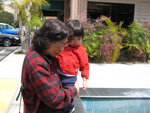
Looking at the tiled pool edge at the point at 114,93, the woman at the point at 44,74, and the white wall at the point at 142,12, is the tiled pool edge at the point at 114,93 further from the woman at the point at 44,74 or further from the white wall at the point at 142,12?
the white wall at the point at 142,12

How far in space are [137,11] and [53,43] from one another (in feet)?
34.0

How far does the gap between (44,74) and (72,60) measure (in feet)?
2.20

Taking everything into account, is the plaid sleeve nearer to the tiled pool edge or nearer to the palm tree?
the tiled pool edge

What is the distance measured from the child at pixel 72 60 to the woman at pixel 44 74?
352 millimetres

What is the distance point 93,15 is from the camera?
11.1 meters

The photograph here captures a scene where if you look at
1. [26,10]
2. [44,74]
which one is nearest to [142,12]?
[26,10]

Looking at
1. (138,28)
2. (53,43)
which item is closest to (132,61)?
(138,28)

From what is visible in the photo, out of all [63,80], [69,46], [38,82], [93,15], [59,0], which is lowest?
[63,80]

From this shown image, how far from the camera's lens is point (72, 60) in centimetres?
184

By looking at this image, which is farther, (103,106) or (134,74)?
(134,74)

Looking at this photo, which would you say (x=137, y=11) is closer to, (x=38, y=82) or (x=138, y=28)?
(x=138, y=28)

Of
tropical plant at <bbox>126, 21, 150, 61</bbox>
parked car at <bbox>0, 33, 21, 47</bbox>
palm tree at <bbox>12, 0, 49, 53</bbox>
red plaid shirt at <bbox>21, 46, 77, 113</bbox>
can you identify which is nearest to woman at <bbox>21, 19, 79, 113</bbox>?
red plaid shirt at <bbox>21, 46, 77, 113</bbox>

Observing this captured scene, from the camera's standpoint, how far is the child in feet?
5.67

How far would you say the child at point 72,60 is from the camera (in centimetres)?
173
